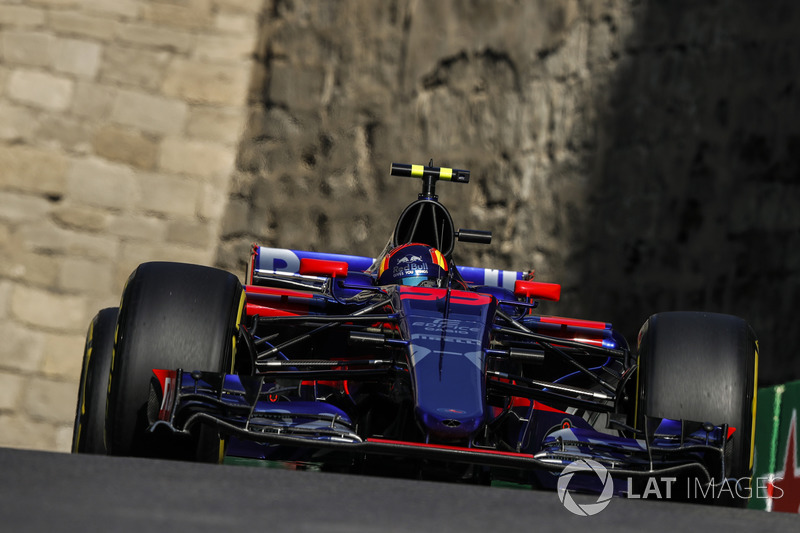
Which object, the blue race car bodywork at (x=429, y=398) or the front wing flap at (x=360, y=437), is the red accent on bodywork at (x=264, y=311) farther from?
the front wing flap at (x=360, y=437)

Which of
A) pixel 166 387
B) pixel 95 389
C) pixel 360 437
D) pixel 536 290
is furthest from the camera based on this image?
pixel 536 290

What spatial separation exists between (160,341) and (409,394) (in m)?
0.90

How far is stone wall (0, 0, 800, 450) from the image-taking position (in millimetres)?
7879

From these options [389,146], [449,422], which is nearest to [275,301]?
[449,422]

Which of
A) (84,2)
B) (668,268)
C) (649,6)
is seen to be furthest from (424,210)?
(84,2)

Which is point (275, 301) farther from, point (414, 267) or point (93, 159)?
point (93, 159)

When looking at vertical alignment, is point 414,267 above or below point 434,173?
below

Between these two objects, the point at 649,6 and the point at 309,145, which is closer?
the point at 649,6

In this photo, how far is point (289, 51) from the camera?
378 inches

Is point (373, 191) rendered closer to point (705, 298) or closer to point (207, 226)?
point (207, 226)

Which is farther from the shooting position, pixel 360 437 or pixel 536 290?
pixel 536 290

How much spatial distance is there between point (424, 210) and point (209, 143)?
4.36 meters

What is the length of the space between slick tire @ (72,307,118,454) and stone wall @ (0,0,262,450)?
4.80 metres

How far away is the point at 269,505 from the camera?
216cm
